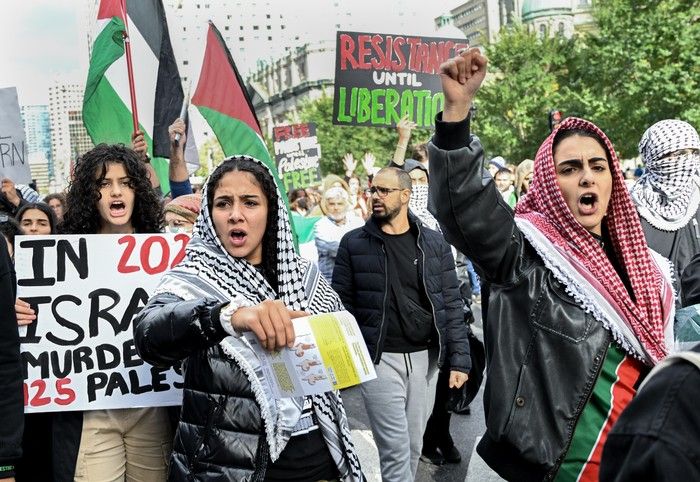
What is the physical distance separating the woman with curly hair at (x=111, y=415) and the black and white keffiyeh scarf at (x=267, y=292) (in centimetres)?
90

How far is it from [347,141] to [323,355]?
6127cm

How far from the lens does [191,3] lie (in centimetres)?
18950

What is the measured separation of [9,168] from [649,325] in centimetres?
701

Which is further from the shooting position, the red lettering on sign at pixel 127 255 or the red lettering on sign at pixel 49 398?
the red lettering on sign at pixel 127 255

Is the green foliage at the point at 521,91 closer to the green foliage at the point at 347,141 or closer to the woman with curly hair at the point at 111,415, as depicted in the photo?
the green foliage at the point at 347,141

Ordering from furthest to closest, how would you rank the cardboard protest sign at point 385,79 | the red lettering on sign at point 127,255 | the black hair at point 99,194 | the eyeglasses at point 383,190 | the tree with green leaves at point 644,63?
the tree with green leaves at point 644,63 → the cardboard protest sign at point 385,79 → the eyeglasses at point 383,190 → the black hair at point 99,194 → the red lettering on sign at point 127,255

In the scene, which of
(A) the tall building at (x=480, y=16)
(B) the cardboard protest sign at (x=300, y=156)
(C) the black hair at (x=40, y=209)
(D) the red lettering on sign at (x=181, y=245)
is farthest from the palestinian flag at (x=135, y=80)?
(A) the tall building at (x=480, y=16)

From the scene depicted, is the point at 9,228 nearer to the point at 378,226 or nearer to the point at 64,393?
the point at 64,393

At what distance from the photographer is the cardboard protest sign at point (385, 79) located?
11.3 meters

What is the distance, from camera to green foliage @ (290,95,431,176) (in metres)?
58.5

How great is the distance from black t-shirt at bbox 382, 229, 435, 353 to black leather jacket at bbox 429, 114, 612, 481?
2.65m

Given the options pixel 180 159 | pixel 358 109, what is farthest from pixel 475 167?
pixel 358 109

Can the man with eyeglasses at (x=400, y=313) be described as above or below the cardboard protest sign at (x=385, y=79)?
below

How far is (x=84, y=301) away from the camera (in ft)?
12.2
